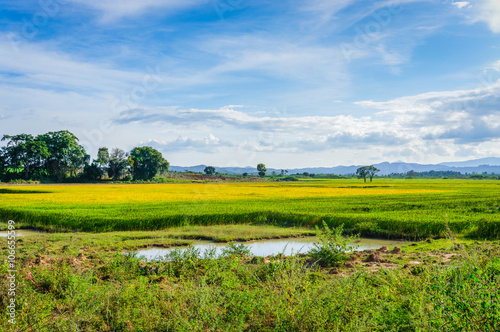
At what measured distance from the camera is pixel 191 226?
836 inches

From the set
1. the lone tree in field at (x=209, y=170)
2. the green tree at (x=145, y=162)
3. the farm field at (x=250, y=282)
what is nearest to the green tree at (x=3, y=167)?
the green tree at (x=145, y=162)

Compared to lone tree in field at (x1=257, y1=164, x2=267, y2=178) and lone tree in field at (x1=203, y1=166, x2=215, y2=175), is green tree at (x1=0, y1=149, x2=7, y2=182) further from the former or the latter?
lone tree in field at (x1=257, y1=164, x2=267, y2=178)

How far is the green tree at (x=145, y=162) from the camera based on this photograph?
104 meters

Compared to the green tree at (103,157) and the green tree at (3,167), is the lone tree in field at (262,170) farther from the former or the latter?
the green tree at (3,167)

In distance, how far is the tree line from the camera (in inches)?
3270

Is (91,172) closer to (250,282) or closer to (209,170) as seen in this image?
(209,170)

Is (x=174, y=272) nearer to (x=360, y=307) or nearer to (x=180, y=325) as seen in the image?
(x=180, y=325)

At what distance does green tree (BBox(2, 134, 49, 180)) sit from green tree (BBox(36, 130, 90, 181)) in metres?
3.01

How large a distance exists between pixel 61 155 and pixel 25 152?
7.99m

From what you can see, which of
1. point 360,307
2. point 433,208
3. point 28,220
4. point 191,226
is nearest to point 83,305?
point 360,307

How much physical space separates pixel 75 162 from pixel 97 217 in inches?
3163

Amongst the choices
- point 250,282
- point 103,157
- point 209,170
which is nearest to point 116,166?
point 103,157

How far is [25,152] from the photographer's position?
8406cm

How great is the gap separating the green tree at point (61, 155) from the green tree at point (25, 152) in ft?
9.86
